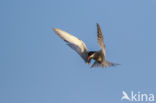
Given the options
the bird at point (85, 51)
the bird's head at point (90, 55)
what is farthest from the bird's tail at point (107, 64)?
the bird's head at point (90, 55)

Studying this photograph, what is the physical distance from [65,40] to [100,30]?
3.94 ft

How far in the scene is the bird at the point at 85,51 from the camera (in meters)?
5.76

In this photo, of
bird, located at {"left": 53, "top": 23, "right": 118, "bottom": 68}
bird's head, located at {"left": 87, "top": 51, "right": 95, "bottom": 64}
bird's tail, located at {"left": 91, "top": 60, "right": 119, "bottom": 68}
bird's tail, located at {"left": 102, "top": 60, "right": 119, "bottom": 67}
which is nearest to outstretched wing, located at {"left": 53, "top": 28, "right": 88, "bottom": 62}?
bird, located at {"left": 53, "top": 23, "right": 118, "bottom": 68}

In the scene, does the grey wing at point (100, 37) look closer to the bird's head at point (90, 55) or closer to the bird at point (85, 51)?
the bird at point (85, 51)

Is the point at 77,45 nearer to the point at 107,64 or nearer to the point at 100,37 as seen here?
the point at 107,64

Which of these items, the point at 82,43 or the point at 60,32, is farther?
the point at 82,43

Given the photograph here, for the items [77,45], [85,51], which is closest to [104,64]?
[85,51]

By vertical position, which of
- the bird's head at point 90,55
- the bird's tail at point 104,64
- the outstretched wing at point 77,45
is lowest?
the bird's tail at point 104,64

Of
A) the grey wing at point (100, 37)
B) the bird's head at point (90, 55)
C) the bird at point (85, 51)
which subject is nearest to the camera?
the grey wing at point (100, 37)

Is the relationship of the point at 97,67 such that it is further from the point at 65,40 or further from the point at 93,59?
the point at 65,40

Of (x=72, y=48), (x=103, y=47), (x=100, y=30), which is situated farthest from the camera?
(x=72, y=48)

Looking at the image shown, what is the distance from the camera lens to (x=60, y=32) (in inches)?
227

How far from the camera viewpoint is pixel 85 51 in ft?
21.1

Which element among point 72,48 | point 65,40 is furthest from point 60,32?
point 72,48
